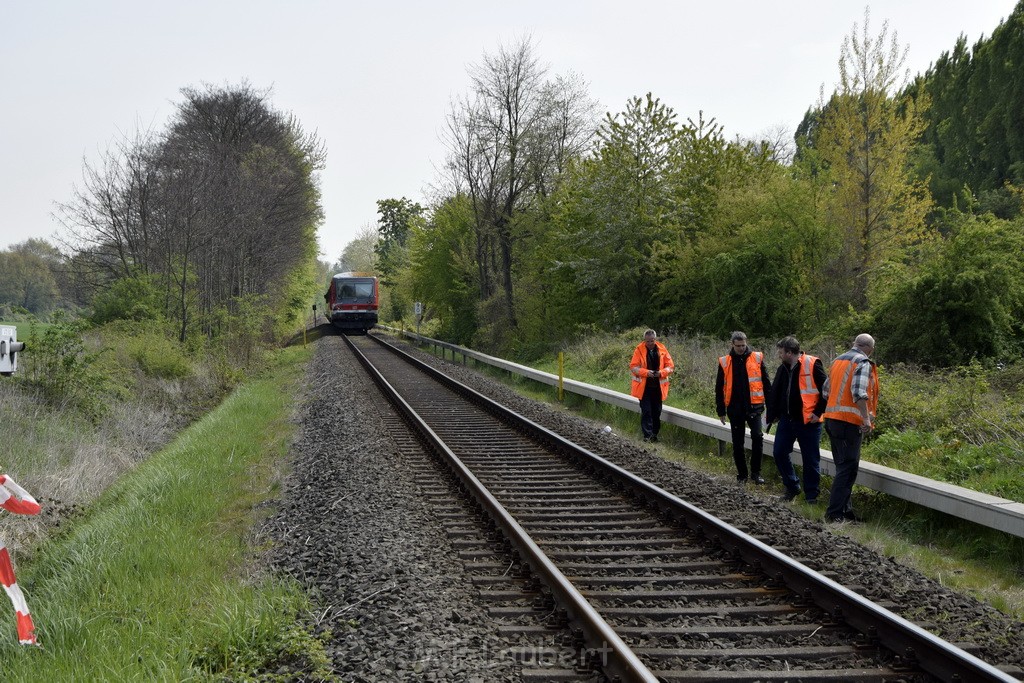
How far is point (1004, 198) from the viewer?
117ft

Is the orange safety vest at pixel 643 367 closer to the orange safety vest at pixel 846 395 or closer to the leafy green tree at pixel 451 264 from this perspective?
the orange safety vest at pixel 846 395

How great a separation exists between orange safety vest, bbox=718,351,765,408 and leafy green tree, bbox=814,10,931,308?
1257cm

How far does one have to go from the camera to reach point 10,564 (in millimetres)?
4762

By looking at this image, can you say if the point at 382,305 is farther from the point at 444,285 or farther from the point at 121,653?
the point at 121,653

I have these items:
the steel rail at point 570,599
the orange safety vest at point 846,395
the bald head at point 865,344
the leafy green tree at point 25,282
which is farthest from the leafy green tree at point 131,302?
the leafy green tree at point 25,282

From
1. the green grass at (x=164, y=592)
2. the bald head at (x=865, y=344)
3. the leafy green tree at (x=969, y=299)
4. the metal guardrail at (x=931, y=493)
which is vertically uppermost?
the leafy green tree at (x=969, y=299)

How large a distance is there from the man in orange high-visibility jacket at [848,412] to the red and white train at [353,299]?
134 ft

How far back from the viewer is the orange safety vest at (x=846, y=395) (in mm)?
7594

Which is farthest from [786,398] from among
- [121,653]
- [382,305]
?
[382,305]

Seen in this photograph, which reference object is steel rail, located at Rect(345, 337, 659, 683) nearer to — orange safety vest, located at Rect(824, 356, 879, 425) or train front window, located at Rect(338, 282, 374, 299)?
orange safety vest, located at Rect(824, 356, 879, 425)

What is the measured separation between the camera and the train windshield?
154ft

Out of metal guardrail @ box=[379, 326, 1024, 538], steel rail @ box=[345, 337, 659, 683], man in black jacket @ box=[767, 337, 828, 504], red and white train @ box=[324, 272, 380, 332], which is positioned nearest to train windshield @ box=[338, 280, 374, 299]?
red and white train @ box=[324, 272, 380, 332]

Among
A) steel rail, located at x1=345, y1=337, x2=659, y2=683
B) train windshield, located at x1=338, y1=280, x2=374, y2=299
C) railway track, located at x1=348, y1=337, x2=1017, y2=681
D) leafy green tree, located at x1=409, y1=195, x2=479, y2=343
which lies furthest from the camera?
train windshield, located at x1=338, y1=280, x2=374, y2=299

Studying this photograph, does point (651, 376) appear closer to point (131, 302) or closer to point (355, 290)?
point (131, 302)
